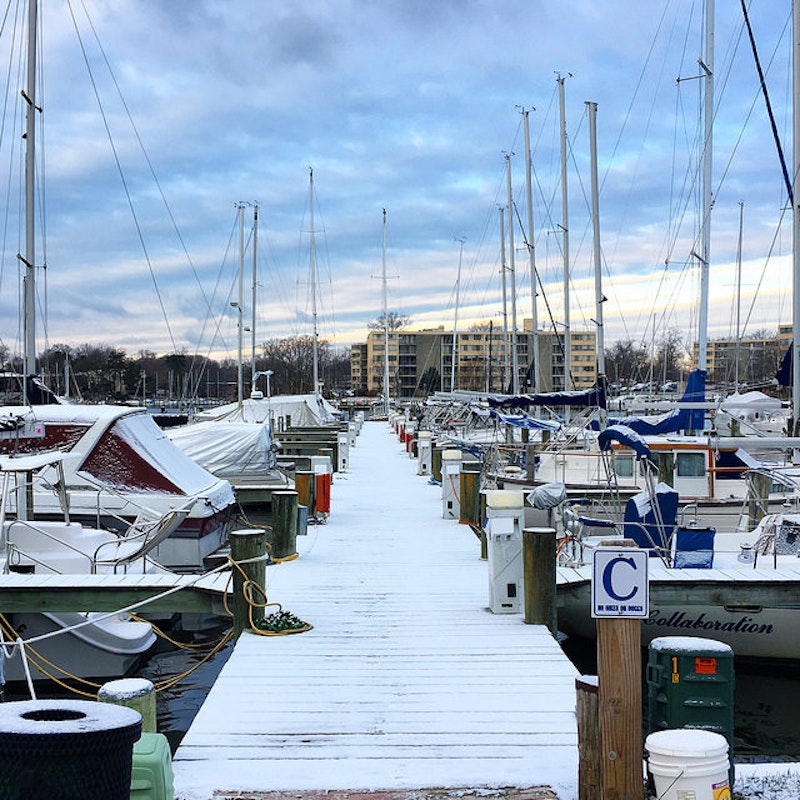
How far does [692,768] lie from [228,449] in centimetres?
2024

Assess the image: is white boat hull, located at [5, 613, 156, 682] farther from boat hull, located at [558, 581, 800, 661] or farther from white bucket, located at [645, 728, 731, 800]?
white bucket, located at [645, 728, 731, 800]

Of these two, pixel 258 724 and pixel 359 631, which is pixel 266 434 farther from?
pixel 258 724

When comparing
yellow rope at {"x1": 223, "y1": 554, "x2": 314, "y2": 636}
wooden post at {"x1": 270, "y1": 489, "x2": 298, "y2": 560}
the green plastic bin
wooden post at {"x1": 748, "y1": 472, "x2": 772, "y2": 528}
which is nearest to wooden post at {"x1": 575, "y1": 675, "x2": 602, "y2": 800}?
the green plastic bin

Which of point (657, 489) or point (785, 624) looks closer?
point (785, 624)

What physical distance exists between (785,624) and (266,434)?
16.0 metres

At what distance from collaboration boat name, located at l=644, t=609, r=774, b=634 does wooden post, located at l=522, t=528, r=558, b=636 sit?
2.49 metres

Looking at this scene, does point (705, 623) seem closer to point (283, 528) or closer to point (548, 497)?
point (548, 497)

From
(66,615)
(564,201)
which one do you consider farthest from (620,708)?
(564,201)

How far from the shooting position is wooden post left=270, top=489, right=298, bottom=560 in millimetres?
13047

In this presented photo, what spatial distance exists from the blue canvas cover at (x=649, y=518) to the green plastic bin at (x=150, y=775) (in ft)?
27.1

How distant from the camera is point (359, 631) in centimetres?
945

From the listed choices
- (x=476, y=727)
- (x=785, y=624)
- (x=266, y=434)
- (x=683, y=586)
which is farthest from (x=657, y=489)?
(x=266, y=434)

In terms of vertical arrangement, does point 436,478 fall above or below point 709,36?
below

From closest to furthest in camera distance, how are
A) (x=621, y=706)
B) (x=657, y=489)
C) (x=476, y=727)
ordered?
1. (x=621, y=706)
2. (x=476, y=727)
3. (x=657, y=489)
